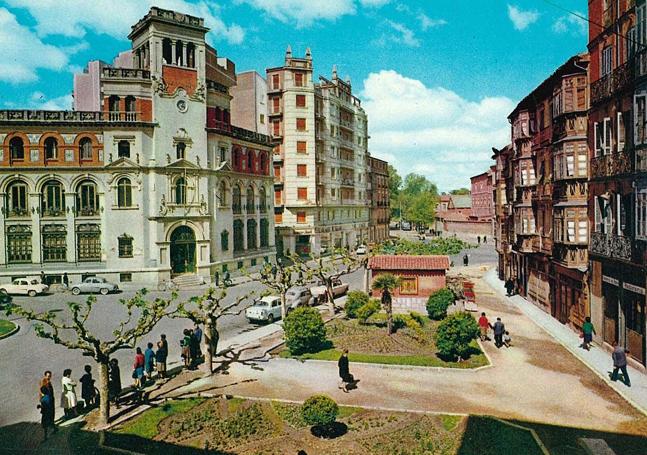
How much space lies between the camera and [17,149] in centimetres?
4156

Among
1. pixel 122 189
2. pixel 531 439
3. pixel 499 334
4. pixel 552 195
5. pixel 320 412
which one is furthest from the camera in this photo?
pixel 122 189

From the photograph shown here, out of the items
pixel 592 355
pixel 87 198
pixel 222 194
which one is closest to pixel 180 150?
pixel 222 194

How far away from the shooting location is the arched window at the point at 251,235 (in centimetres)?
5222

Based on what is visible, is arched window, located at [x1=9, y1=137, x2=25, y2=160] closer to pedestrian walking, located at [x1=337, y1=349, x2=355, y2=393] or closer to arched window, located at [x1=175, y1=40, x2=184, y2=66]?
arched window, located at [x1=175, y1=40, x2=184, y2=66]

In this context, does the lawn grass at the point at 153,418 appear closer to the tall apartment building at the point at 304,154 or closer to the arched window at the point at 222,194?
the arched window at the point at 222,194

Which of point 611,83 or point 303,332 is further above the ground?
point 611,83

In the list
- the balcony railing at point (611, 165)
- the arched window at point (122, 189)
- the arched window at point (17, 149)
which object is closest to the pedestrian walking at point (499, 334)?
the balcony railing at point (611, 165)

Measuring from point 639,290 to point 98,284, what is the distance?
37.7 metres

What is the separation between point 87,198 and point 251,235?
16.7 meters

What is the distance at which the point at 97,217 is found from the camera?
42.7 meters

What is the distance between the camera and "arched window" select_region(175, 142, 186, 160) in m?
43.9

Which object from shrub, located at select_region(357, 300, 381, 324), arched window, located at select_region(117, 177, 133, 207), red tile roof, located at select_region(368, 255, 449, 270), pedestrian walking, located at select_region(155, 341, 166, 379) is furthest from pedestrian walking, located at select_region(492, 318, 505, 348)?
arched window, located at select_region(117, 177, 133, 207)

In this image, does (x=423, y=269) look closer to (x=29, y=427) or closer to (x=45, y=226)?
(x=29, y=427)

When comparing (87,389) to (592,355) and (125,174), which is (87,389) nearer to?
(592,355)
